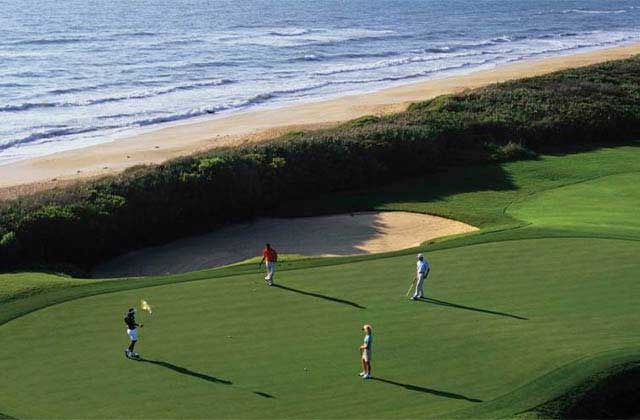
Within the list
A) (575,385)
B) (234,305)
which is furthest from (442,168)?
(575,385)

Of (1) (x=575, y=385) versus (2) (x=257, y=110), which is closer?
(1) (x=575, y=385)

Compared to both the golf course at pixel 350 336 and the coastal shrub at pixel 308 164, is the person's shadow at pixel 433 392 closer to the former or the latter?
the golf course at pixel 350 336

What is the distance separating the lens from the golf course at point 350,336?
18844 mm

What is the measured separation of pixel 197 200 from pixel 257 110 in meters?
29.9

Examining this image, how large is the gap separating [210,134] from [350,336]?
35592mm

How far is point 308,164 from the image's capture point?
38719 mm

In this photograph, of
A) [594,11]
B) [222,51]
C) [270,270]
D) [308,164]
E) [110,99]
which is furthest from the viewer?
[594,11]

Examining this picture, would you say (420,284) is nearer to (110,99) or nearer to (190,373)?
(190,373)

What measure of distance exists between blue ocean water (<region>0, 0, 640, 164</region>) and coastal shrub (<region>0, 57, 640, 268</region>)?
18132 millimetres

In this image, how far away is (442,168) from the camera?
4238cm

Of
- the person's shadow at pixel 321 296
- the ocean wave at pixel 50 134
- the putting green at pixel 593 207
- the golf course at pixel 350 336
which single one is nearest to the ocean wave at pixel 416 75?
the ocean wave at pixel 50 134

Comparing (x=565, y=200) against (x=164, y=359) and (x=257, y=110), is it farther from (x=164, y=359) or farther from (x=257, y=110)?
(x=257, y=110)

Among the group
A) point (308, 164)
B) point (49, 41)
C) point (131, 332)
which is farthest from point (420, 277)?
point (49, 41)

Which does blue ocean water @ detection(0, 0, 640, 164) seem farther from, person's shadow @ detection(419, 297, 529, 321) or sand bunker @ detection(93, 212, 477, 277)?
person's shadow @ detection(419, 297, 529, 321)
